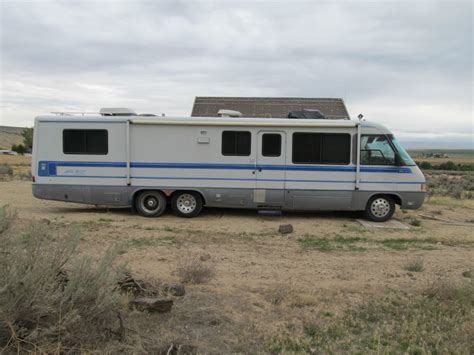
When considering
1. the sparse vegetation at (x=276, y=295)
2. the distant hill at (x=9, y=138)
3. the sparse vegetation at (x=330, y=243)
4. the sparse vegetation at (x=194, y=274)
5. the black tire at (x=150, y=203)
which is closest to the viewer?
the sparse vegetation at (x=276, y=295)

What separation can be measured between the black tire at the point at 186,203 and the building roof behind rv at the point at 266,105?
39.5 ft

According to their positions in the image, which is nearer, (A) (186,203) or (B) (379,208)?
(B) (379,208)

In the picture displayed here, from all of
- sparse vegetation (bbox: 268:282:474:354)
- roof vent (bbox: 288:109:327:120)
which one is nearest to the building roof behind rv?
roof vent (bbox: 288:109:327:120)

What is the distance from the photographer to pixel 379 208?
10.2 m

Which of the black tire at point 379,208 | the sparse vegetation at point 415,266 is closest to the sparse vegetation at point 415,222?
the black tire at point 379,208

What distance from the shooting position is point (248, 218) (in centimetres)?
1048

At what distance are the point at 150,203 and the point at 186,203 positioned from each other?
0.93m

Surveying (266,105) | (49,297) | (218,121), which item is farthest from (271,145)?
(266,105)

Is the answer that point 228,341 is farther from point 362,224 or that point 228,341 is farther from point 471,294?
point 362,224

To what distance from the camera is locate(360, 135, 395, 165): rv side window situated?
996cm

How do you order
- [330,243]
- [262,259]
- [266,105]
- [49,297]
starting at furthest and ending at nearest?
[266,105] < [330,243] < [262,259] < [49,297]

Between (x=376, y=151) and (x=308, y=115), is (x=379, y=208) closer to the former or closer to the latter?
(x=376, y=151)

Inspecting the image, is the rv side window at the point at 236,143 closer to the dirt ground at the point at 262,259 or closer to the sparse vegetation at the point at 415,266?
the dirt ground at the point at 262,259

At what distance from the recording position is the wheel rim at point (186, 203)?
1034cm
